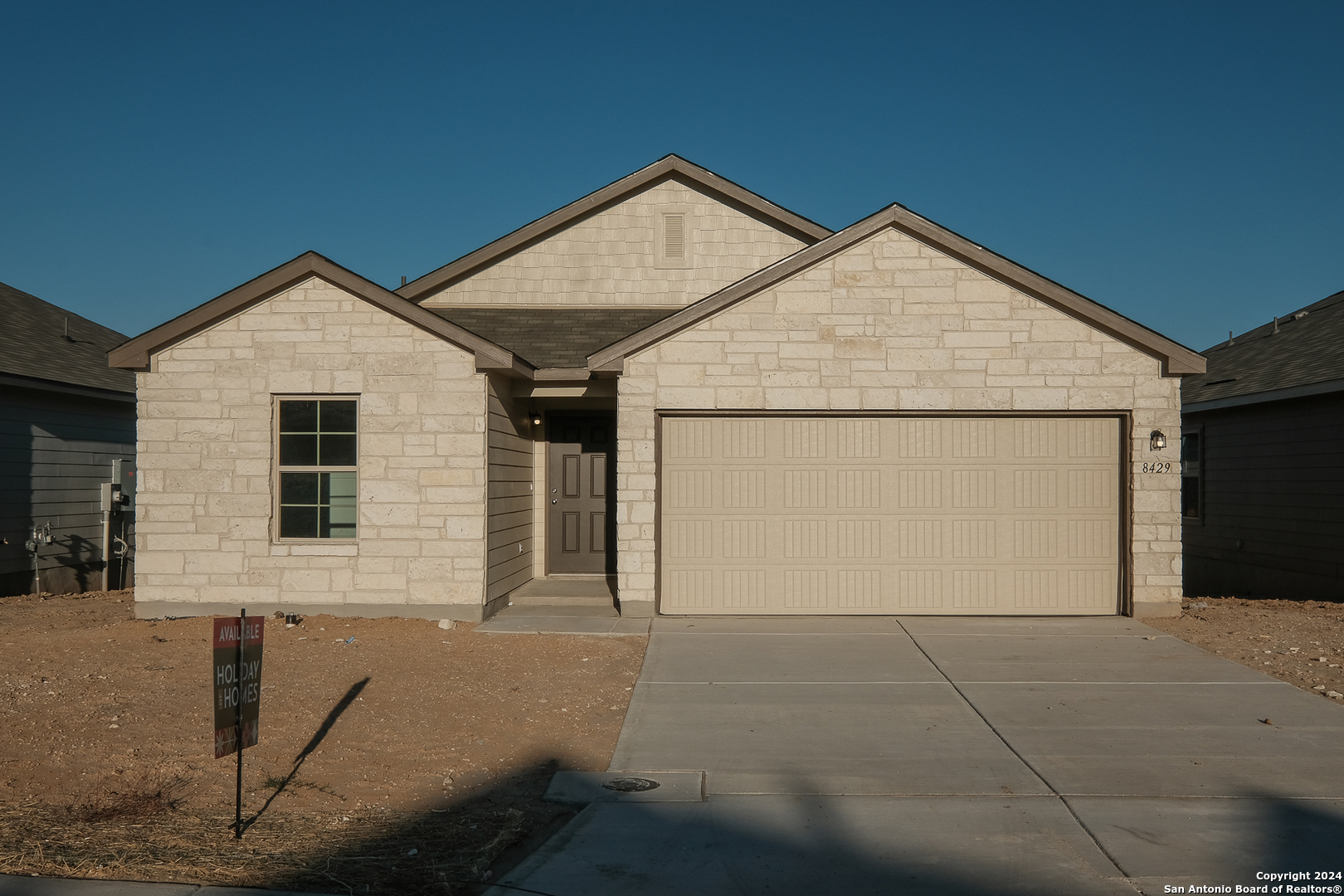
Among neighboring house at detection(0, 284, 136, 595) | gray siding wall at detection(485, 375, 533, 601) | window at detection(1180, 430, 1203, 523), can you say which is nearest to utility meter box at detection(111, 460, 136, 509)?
neighboring house at detection(0, 284, 136, 595)

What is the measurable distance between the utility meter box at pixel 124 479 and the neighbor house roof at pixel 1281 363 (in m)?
16.9

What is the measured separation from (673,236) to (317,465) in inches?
267

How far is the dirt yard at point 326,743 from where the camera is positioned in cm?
477

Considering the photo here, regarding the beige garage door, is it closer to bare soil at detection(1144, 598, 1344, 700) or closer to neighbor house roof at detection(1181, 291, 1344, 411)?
bare soil at detection(1144, 598, 1344, 700)

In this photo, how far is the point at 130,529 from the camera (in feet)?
57.0

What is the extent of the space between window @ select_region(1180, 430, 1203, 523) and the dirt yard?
7.38 metres

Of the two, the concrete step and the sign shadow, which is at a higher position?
the concrete step

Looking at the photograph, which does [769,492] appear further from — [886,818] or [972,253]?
[886,818]

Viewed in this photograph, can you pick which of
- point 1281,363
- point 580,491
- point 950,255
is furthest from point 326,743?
point 1281,363

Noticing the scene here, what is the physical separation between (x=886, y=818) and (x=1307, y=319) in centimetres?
1701

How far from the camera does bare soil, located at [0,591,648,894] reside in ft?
15.6

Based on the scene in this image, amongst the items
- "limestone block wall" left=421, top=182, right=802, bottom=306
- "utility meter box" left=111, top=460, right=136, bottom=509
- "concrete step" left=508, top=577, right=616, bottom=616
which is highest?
"limestone block wall" left=421, top=182, right=802, bottom=306

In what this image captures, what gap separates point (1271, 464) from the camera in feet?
51.3

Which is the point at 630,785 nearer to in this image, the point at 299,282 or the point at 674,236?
the point at 299,282
